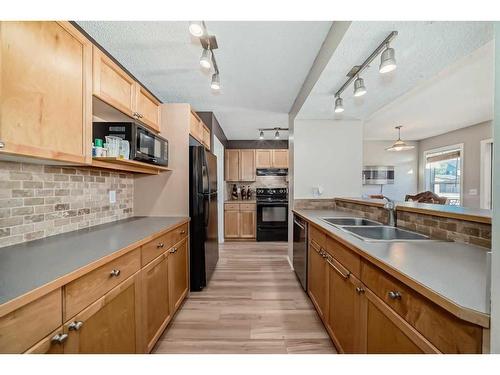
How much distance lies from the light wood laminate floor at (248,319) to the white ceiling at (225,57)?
236cm

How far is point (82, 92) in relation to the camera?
50.2 inches

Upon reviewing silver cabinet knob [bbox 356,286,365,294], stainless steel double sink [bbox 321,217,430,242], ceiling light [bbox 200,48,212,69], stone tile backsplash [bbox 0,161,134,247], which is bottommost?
silver cabinet knob [bbox 356,286,365,294]

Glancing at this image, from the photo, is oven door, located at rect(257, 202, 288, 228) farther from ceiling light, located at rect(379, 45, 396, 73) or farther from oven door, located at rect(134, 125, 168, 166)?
ceiling light, located at rect(379, 45, 396, 73)

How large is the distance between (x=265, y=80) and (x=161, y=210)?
6.12 ft

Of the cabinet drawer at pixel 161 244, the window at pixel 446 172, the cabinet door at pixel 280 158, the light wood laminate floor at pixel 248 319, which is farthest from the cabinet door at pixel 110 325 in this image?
the window at pixel 446 172

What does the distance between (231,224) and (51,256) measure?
3792 millimetres

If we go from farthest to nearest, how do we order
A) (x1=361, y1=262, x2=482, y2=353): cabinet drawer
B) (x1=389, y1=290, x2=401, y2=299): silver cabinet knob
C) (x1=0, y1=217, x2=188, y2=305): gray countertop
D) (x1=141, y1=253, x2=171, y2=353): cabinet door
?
(x1=141, y1=253, x2=171, y2=353): cabinet door < (x1=389, y1=290, x2=401, y2=299): silver cabinet knob < (x1=0, y1=217, x2=188, y2=305): gray countertop < (x1=361, y1=262, x2=482, y2=353): cabinet drawer

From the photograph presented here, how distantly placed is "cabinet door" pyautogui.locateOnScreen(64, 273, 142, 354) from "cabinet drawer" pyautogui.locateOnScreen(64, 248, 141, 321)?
0.10ft

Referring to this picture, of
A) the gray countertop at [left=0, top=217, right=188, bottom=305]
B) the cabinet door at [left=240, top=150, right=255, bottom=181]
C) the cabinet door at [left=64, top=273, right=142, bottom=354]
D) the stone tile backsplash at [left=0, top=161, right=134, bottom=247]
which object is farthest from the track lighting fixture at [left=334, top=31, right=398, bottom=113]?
the cabinet door at [left=240, top=150, right=255, bottom=181]

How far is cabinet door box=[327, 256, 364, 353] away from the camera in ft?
3.82

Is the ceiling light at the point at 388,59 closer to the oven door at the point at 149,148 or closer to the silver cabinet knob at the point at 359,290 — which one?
the silver cabinet knob at the point at 359,290

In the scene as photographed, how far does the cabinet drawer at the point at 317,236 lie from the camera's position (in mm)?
1750
